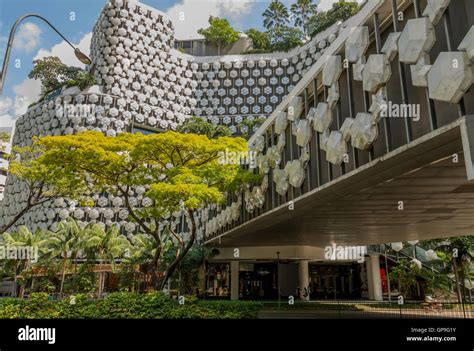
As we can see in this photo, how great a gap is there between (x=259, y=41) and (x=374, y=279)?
42403mm

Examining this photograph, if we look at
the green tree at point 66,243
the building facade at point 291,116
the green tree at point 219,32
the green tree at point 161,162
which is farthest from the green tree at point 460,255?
the green tree at point 219,32

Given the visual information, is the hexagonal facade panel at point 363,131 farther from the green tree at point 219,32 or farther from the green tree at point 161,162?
the green tree at point 219,32

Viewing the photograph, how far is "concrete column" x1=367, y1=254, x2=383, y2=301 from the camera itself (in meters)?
37.6

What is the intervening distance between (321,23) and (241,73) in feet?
44.8

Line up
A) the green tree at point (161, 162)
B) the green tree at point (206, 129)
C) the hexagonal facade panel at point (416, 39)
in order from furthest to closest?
1. the green tree at point (206, 129)
2. the green tree at point (161, 162)
3. the hexagonal facade panel at point (416, 39)

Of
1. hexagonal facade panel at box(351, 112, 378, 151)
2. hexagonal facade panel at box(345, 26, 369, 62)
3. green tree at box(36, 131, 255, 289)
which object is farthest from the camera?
green tree at box(36, 131, 255, 289)

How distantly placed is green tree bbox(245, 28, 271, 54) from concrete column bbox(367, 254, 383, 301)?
38.3 m

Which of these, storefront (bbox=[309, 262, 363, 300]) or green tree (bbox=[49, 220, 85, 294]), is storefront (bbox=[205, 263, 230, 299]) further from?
green tree (bbox=[49, 220, 85, 294])

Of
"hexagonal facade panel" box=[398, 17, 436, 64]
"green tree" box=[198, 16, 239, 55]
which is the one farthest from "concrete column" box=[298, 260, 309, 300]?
"green tree" box=[198, 16, 239, 55]

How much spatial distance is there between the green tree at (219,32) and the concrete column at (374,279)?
4268 centimetres

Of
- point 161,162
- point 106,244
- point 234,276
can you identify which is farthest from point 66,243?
point 161,162

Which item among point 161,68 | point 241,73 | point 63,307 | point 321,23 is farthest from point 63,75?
point 63,307

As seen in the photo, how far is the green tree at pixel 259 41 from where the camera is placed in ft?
209
